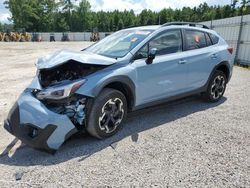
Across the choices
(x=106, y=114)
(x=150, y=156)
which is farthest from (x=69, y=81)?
(x=150, y=156)

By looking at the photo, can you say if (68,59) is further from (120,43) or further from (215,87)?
(215,87)

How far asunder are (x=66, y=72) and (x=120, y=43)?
126 centimetres

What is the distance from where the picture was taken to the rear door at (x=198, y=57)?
5.07m

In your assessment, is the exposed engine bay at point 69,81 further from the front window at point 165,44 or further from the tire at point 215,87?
the tire at point 215,87

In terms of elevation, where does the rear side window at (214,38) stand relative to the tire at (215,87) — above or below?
above

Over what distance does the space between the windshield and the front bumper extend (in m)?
1.50

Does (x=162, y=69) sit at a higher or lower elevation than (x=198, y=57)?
lower

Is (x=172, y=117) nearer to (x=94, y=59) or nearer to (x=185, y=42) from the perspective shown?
(x=185, y=42)

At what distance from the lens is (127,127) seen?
4.47 metres

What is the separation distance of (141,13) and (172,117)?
9880cm

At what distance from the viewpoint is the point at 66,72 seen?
394 centimetres

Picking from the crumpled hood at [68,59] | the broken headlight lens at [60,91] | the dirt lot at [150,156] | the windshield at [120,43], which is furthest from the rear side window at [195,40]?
the broken headlight lens at [60,91]

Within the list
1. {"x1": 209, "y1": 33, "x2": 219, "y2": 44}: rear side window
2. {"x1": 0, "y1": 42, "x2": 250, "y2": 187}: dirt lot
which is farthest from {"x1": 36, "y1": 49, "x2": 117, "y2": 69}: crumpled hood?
{"x1": 209, "y1": 33, "x2": 219, "y2": 44}: rear side window

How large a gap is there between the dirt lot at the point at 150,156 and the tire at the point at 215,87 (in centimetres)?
68
